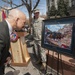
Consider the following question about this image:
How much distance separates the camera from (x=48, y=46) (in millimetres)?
4352

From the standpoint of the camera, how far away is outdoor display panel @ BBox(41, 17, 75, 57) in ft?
11.7

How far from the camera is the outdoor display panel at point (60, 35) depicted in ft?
11.7

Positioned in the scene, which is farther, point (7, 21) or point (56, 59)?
point (56, 59)

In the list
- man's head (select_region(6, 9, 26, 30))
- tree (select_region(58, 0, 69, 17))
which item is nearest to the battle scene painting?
man's head (select_region(6, 9, 26, 30))

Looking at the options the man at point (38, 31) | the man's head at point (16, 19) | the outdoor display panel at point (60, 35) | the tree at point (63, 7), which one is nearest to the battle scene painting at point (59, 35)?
the outdoor display panel at point (60, 35)

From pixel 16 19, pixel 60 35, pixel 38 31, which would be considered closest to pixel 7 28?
pixel 16 19

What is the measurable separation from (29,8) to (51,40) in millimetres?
10090

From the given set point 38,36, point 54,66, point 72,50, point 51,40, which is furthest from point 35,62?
point 72,50

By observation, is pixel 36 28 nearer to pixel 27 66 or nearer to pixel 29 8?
pixel 27 66

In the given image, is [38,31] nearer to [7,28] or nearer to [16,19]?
[16,19]

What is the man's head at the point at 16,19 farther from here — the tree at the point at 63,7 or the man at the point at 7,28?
the tree at the point at 63,7

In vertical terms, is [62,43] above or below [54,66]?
above

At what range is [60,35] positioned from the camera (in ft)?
12.8

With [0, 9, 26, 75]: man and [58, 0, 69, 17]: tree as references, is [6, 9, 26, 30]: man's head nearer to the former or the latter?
[0, 9, 26, 75]: man
